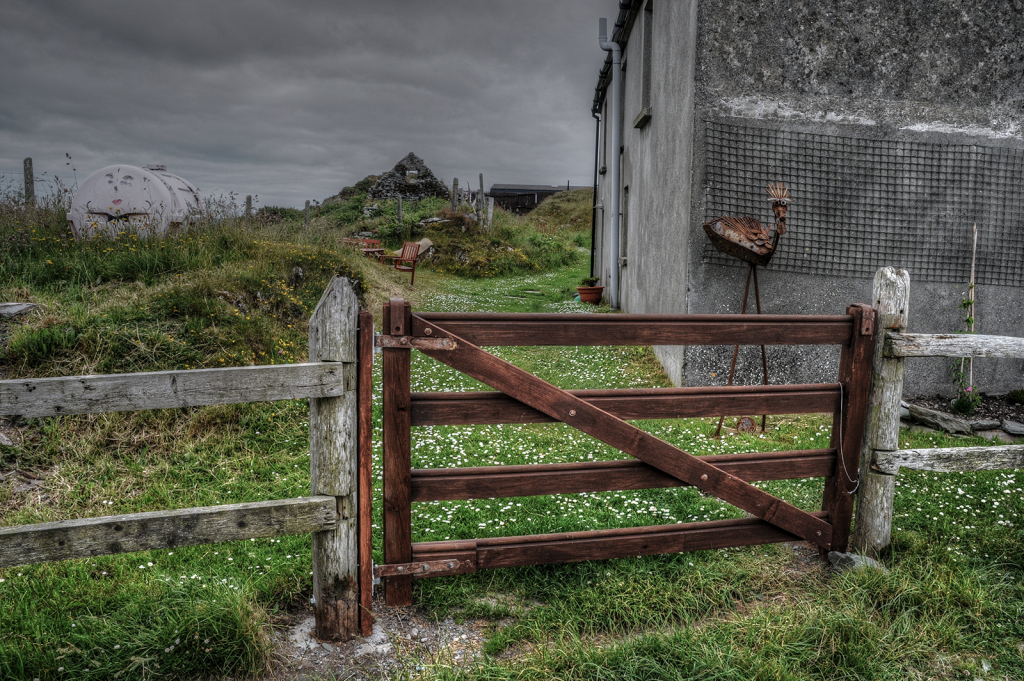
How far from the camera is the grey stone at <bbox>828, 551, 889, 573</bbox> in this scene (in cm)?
347

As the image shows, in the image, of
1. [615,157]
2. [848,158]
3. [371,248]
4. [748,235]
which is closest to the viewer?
[748,235]

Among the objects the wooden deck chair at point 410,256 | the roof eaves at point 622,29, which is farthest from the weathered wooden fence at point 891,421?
the wooden deck chair at point 410,256

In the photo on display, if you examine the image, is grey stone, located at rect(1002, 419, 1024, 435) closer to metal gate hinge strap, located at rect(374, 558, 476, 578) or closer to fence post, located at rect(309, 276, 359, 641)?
metal gate hinge strap, located at rect(374, 558, 476, 578)

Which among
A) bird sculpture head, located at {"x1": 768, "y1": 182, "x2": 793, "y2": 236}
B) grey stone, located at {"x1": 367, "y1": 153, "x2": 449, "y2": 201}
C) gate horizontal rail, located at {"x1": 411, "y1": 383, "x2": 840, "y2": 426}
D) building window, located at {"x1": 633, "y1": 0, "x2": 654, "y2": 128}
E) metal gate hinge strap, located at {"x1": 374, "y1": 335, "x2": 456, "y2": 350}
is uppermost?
grey stone, located at {"x1": 367, "y1": 153, "x2": 449, "y2": 201}

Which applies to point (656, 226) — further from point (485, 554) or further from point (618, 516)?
point (485, 554)

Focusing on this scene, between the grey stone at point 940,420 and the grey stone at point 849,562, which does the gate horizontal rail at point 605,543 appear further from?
the grey stone at point 940,420

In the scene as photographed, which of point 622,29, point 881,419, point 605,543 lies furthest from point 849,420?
point 622,29

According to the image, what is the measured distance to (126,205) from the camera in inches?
416

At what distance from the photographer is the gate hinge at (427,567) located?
3.07 metres

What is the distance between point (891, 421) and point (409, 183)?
31.6 meters

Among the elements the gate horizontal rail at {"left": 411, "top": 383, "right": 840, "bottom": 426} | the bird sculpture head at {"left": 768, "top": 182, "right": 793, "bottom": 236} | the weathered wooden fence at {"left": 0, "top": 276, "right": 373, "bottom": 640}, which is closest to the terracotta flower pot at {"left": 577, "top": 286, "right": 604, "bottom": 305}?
the bird sculpture head at {"left": 768, "top": 182, "right": 793, "bottom": 236}

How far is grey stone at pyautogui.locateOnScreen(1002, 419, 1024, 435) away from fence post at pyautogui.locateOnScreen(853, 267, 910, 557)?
14.0 feet

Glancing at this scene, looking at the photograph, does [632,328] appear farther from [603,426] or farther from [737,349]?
[737,349]

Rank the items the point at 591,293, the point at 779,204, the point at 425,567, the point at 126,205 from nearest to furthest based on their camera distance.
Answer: the point at 425,567, the point at 779,204, the point at 126,205, the point at 591,293
